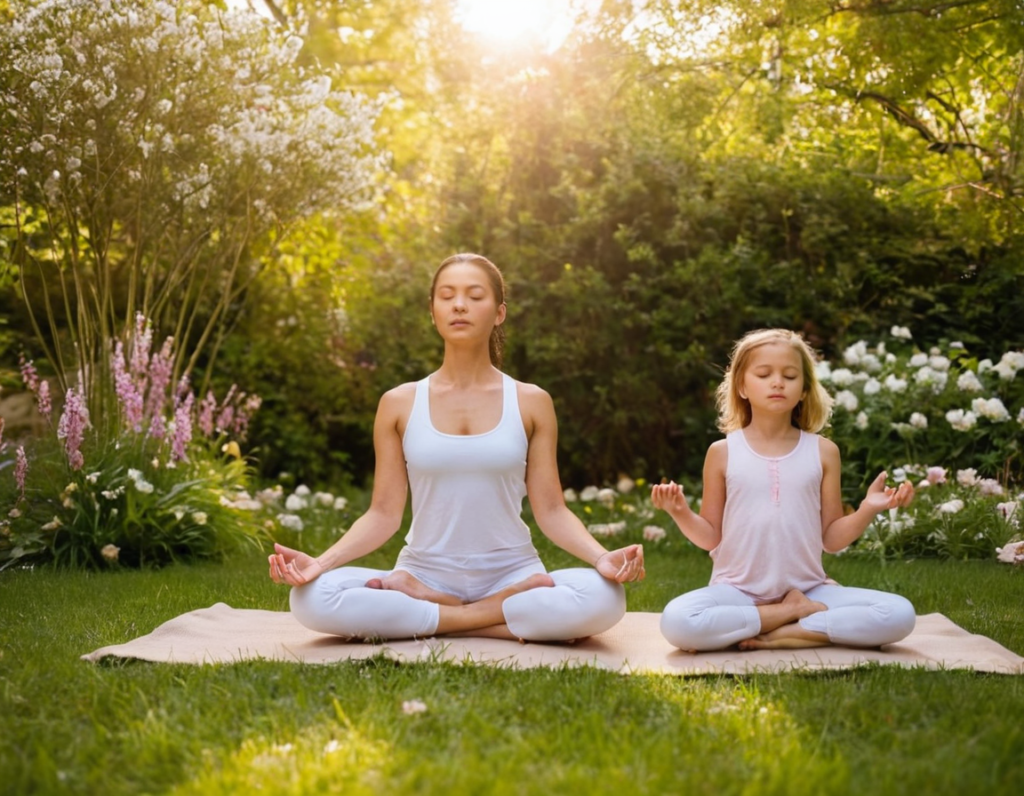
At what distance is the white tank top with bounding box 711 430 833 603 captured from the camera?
12.8 ft

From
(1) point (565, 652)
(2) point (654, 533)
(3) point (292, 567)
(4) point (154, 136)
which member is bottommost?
(1) point (565, 652)


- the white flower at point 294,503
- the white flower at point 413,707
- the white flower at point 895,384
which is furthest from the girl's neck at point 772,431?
the white flower at point 294,503

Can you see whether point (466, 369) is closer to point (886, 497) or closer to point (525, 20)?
point (886, 497)

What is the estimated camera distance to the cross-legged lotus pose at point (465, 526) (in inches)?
147

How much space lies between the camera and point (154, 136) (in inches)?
236

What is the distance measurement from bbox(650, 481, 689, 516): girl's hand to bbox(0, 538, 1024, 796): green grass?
24.0 inches

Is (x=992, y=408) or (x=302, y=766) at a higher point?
(x=992, y=408)

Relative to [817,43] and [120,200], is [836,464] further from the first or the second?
[120,200]

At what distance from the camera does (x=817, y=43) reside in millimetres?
6723

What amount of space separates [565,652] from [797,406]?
1.29 m

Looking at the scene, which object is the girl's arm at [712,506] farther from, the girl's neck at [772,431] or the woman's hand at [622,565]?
the woman's hand at [622,565]

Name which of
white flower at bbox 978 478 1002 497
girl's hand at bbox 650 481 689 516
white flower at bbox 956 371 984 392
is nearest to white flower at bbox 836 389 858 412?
white flower at bbox 956 371 984 392

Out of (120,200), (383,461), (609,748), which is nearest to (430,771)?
(609,748)

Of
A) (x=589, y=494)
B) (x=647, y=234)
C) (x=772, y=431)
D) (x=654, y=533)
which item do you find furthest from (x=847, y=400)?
(x=772, y=431)
